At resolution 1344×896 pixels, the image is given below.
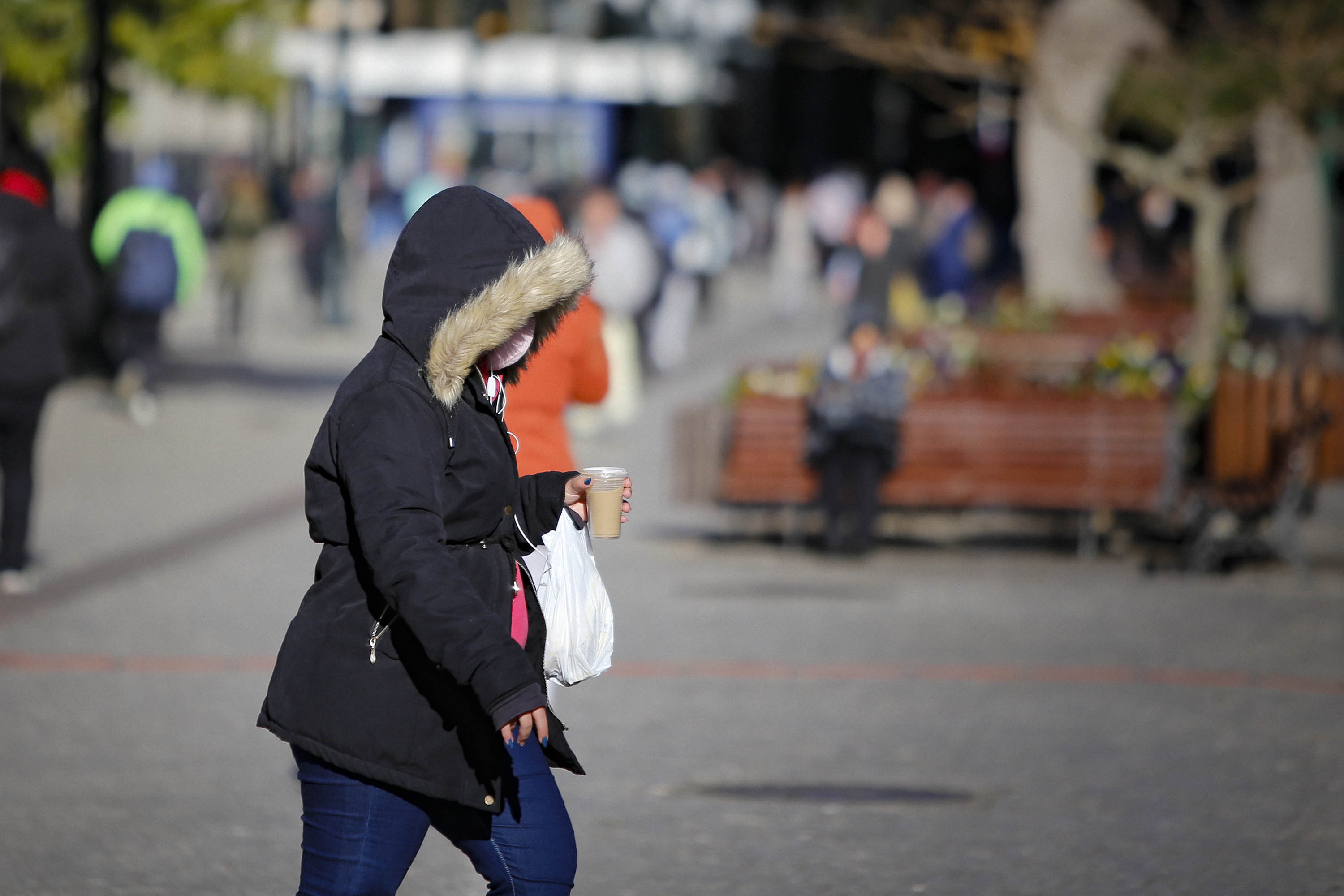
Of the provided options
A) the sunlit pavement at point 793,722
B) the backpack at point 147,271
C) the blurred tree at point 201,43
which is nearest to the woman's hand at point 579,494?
the sunlit pavement at point 793,722

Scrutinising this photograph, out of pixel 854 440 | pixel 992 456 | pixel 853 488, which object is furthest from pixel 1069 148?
pixel 854 440

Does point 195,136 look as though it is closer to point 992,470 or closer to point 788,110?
point 788,110

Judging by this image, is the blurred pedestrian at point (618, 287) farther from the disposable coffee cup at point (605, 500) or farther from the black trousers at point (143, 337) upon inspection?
the disposable coffee cup at point (605, 500)

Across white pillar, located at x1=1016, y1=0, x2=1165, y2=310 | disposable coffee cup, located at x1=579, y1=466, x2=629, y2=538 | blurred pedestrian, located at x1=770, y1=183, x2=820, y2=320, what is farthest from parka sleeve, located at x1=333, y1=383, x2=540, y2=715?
blurred pedestrian, located at x1=770, y1=183, x2=820, y2=320

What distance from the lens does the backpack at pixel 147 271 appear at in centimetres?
1639

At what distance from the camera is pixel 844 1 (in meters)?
31.9

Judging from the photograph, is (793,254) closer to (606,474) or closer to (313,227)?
(313,227)

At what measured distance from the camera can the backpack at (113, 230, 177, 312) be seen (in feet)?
53.8

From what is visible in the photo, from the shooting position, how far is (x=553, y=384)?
19.6 ft

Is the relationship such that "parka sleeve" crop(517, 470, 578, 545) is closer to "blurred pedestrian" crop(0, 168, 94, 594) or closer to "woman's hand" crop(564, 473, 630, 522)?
"woman's hand" crop(564, 473, 630, 522)

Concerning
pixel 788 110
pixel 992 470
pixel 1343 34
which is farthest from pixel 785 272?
pixel 788 110

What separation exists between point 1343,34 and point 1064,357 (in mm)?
3151

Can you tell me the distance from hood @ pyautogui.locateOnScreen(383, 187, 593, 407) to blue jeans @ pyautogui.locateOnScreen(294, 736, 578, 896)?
0.64m

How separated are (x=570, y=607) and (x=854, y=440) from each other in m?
7.50
